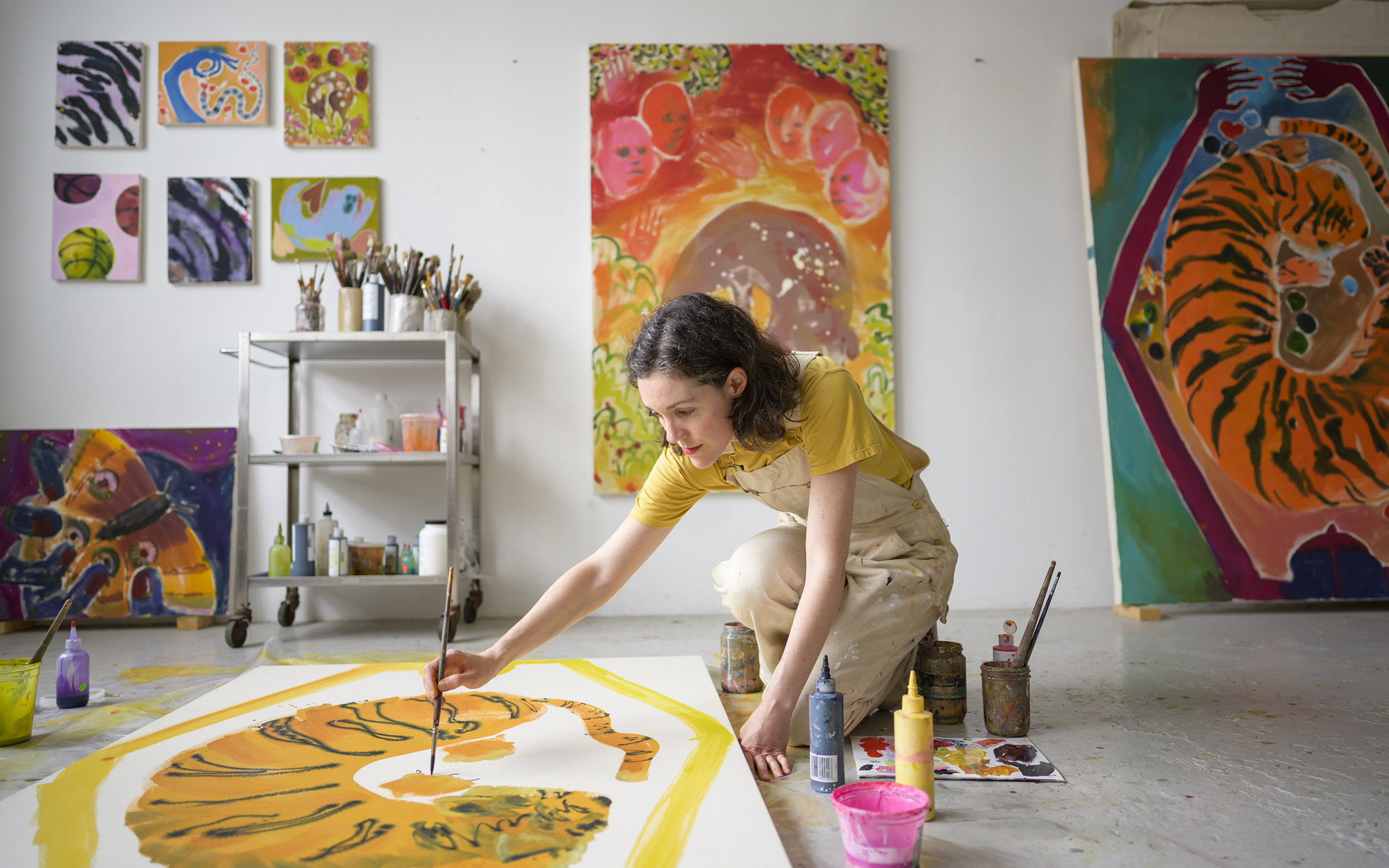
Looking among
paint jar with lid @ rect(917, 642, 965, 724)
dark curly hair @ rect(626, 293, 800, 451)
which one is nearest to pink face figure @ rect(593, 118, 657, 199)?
dark curly hair @ rect(626, 293, 800, 451)

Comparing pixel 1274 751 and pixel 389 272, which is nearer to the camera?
pixel 1274 751

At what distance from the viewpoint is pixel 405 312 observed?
9.63 ft

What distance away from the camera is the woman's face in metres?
1.43

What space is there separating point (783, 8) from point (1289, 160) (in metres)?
2.10

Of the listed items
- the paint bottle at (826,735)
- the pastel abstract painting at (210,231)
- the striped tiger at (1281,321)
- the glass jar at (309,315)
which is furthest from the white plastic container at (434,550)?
the striped tiger at (1281,321)

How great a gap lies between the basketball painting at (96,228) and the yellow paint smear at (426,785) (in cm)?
277

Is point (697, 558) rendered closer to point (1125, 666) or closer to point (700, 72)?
point (1125, 666)

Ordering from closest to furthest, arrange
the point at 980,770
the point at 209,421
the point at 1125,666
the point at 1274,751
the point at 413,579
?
1. the point at 980,770
2. the point at 1274,751
3. the point at 1125,666
4. the point at 413,579
5. the point at 209,421

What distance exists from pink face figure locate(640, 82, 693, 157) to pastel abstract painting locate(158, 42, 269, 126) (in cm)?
150

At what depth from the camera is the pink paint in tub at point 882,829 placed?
106cm

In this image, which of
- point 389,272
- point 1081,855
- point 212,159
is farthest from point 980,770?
point 212,159

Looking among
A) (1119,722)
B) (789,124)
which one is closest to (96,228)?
(789,124)

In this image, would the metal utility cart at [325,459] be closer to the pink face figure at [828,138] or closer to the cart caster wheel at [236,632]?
the cart caster wheel at [236,632]

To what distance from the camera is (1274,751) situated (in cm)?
159
